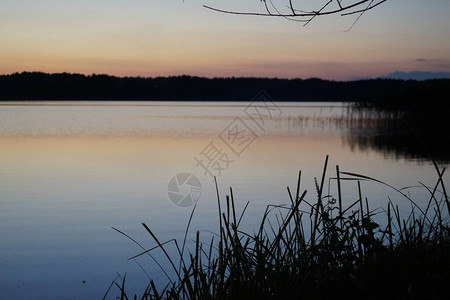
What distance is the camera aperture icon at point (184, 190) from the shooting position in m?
9.96

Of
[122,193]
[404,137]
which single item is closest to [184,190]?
[122,193]

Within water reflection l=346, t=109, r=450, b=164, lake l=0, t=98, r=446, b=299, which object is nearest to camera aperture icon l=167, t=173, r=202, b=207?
lake l=0, t=98, r=446, b=299

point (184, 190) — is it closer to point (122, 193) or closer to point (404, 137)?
point (122, 193)

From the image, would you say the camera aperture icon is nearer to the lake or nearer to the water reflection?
the lake

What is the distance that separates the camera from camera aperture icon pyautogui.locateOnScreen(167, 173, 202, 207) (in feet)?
32.7

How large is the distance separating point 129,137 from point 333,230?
2393 centimetres

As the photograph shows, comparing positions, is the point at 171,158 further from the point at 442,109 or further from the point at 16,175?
the point at 442,109

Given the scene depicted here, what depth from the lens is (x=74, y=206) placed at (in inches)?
378

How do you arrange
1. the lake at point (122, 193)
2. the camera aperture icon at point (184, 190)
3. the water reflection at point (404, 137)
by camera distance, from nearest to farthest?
1. the lake at point (122, 193)
2. the camera aperture icon at point (184, 190)
3. the water reflection at point (404, 137)

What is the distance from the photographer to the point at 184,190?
11180 millimetres

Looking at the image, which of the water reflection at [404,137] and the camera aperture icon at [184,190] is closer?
the camera aperture icon at [184,190]

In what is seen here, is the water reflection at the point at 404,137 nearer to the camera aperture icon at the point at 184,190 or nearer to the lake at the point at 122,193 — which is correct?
the lake at the point at 122,193

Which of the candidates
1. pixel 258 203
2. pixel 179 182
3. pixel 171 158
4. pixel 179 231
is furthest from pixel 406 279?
pixel 171 158

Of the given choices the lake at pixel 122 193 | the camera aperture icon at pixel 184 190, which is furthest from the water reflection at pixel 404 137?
the camera aperture icon at pixel 184 190
